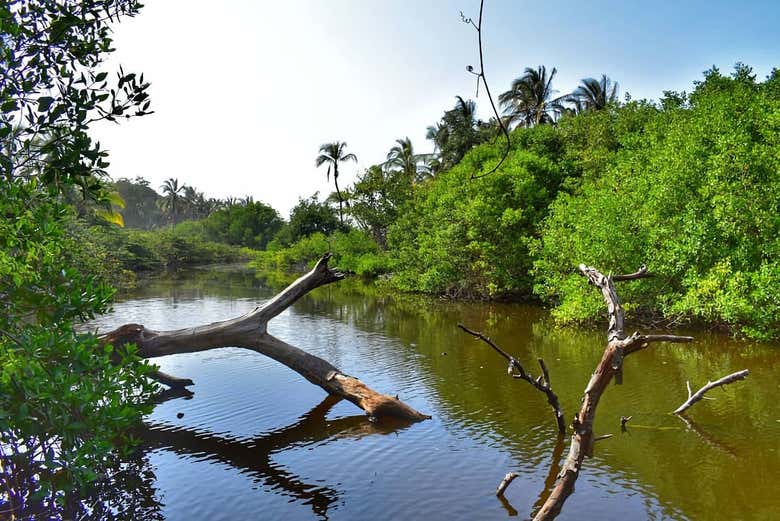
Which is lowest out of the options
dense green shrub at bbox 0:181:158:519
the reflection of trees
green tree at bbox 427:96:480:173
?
the reflection of trees

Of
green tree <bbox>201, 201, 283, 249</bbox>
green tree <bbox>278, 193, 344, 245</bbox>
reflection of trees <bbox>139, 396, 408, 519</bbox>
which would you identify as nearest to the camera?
reflection of trees <bbox>139, 396, 408, 519</bbox>

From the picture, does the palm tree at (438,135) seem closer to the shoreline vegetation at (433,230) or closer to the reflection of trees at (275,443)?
the shoreline vegetation at (433,230)

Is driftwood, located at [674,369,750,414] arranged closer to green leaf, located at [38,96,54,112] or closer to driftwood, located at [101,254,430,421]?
driftwood, located at [101,254,430,421]

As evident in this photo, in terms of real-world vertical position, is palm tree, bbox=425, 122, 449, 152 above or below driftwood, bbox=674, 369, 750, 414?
above

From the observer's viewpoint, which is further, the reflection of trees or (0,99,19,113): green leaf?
the reflection of trees

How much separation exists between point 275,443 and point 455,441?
3.27 metres

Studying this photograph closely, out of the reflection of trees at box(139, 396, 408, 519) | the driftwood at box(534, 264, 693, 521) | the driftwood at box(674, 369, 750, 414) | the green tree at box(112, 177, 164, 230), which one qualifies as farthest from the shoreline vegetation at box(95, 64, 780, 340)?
the green tree at box(112, 177, 164, 230)

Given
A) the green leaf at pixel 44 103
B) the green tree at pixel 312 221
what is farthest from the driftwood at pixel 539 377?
the green tree at pixel 312 221

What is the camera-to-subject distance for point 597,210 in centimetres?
2266

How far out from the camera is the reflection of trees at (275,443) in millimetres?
9109

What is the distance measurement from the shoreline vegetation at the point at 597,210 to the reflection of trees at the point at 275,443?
10.8 metres

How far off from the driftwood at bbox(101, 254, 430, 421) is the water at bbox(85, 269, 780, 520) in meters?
0.51

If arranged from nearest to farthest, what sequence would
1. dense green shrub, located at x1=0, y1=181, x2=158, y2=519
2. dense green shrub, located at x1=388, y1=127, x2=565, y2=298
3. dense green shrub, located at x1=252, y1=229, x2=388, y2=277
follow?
dense green shrub, located at x1=0, y1=181, x2=158, y2=519
dense green shrub, located at x1=388, y1=127, x2=565, y2=298
dense green shrub, located at x1=252, y1=229, x2=388, y2=277

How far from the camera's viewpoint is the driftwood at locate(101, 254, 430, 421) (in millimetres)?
12094
